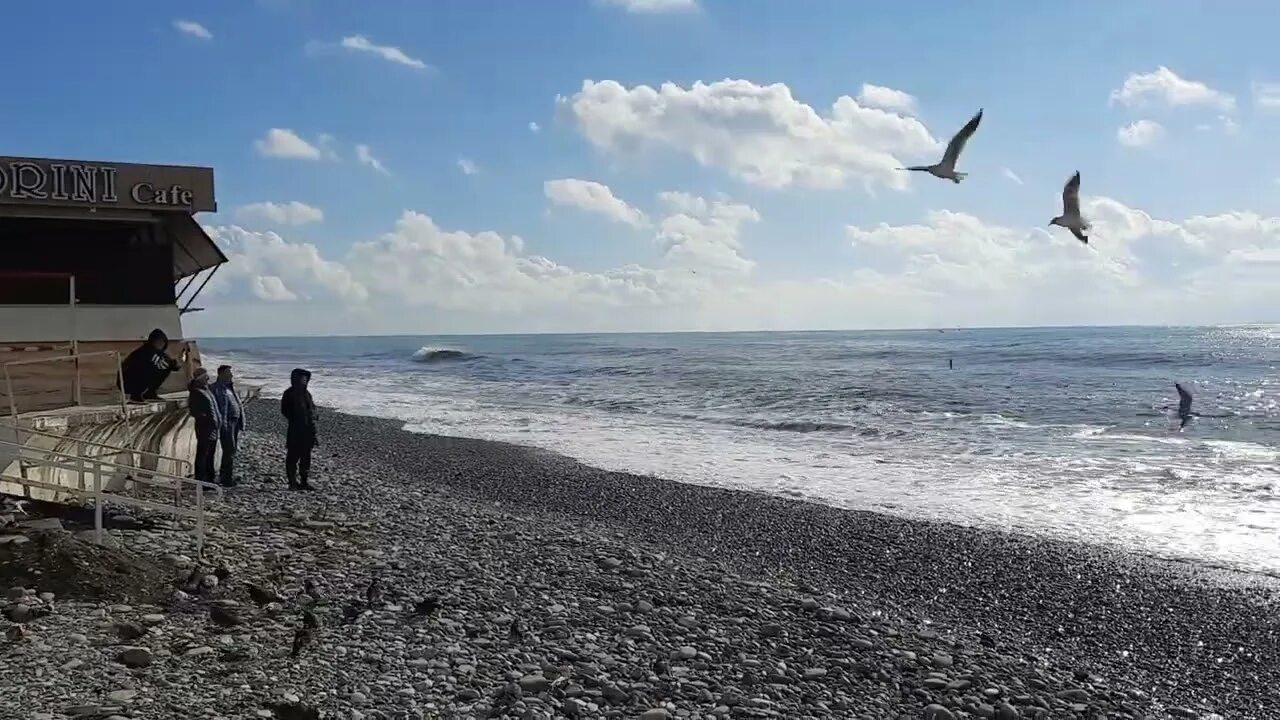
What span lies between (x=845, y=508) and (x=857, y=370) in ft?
151

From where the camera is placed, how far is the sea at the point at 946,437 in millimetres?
14633

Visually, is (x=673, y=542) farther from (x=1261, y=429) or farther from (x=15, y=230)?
(x=1261, y=429)

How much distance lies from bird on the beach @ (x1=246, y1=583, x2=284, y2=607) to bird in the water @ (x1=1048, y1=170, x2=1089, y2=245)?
336 inches

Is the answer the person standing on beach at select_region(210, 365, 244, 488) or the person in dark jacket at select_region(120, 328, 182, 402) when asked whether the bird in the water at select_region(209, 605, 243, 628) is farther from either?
the person standing on beach at select_region(210, 365, 244, 488)

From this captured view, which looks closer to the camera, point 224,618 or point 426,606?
point 224,618

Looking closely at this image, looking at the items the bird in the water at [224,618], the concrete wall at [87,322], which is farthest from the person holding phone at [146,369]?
the bird in the water at [224,618]

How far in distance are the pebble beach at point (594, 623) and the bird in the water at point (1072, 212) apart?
13.0 feet

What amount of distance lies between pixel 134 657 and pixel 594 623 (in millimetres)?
3384

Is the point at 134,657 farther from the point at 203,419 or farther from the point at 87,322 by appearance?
the point at 87,322

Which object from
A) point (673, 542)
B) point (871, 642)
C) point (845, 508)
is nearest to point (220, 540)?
point (673, 542)

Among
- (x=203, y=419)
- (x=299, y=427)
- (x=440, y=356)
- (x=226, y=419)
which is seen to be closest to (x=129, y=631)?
(x=203, y=419)

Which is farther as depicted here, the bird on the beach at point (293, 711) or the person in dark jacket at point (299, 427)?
the person in dark jacket at point (299, 427)

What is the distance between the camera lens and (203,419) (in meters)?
11.6

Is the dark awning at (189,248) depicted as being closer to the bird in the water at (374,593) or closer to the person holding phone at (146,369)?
the person holding phone at (146,369)
